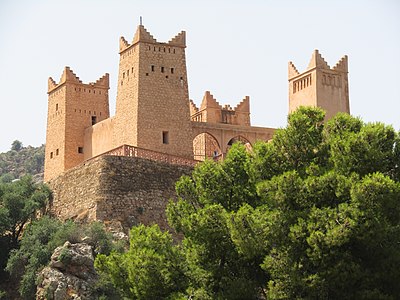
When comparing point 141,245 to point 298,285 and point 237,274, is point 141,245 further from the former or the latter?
point 298,285

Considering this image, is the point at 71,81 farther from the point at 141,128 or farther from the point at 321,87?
the point at 321,87

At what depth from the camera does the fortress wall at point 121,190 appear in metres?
37.8

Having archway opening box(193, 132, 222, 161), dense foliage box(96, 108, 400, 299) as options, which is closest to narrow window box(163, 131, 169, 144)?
archway opening box(193, 132, 222, 161)

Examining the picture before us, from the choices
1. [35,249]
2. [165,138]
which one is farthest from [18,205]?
[165,138]

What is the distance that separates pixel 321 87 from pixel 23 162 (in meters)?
60.0

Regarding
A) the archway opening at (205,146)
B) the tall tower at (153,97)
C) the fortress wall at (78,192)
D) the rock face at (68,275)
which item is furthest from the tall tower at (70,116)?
the rock face at (68,275)

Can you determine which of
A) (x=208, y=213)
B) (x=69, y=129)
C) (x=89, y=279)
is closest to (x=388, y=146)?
(x=208, y=213)

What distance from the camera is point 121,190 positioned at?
125 ft

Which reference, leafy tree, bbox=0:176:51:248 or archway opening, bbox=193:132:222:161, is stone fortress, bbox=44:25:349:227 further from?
leafy tree, bbox=0:176:51:248

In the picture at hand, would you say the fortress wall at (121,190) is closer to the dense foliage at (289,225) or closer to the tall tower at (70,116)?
the tall tower at (70,116)

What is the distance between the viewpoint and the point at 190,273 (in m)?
28.6

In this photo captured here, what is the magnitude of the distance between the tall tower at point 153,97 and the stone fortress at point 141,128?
0.13 ft

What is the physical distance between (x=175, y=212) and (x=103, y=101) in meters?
17.7

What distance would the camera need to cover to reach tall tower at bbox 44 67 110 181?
45.2m
